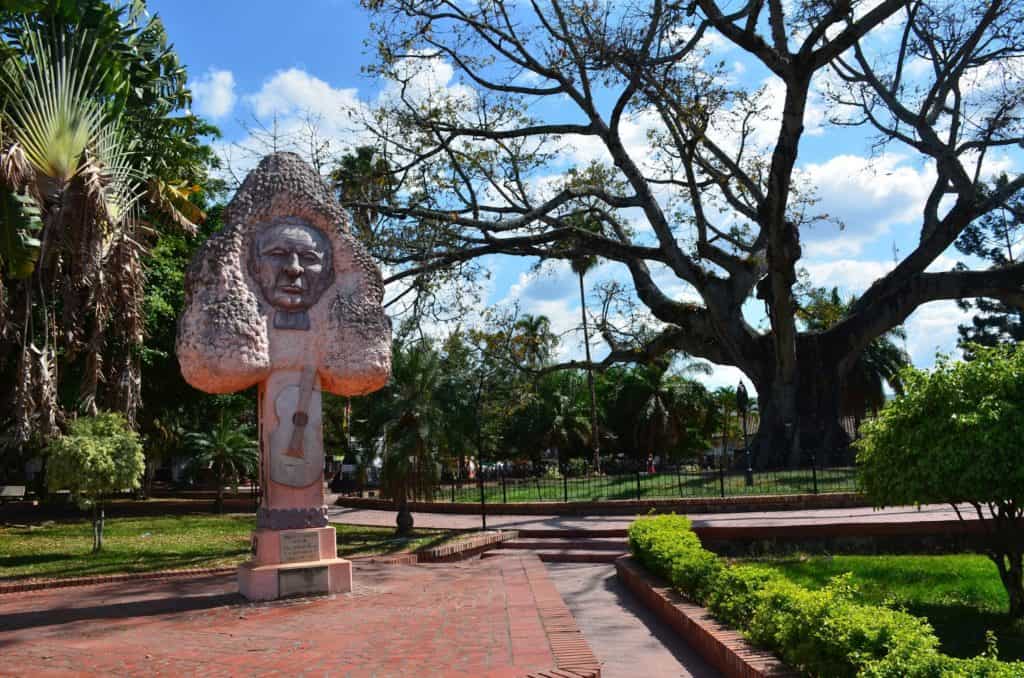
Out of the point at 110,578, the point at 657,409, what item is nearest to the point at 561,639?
the point at 110,578

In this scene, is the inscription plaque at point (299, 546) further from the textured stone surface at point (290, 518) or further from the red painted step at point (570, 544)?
the red painted step at point (570, 544)

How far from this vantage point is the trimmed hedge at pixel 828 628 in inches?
167

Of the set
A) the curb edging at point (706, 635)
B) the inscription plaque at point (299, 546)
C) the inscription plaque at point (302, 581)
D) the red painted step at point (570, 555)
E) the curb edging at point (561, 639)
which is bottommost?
the red painted step at point (570, 555)

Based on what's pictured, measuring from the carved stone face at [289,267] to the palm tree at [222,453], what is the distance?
53.7 feet

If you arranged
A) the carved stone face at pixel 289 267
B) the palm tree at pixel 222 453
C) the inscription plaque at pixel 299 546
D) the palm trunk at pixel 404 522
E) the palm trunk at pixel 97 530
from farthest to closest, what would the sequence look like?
1. the palm tree at pixel 222 453
2. the palm trunk at pixel 404 522
3. the palm trunk at pixel 97 530
4. the carved stone face at pixel 289 267
5. the inscription plaque at pixel 299 546

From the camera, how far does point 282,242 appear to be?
9.62 meters

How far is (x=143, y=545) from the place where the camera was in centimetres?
1582

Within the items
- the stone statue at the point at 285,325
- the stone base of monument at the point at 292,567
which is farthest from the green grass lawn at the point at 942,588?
the stone statue at the point at 285,325

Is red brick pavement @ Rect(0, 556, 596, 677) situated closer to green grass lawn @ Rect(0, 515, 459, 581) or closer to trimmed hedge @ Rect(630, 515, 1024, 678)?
trimmed hedge @ Rect(630, 515, 1024, 678)

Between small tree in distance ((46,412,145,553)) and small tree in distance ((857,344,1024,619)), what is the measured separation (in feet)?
39.3

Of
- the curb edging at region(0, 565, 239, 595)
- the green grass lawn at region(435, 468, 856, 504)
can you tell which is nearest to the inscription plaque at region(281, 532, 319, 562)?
the curb edging at region(0, 565, 239, 595)

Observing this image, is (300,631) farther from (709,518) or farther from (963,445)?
(709,518)

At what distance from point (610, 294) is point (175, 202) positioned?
42.9 ft

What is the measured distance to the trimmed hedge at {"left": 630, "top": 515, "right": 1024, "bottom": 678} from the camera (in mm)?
4246
